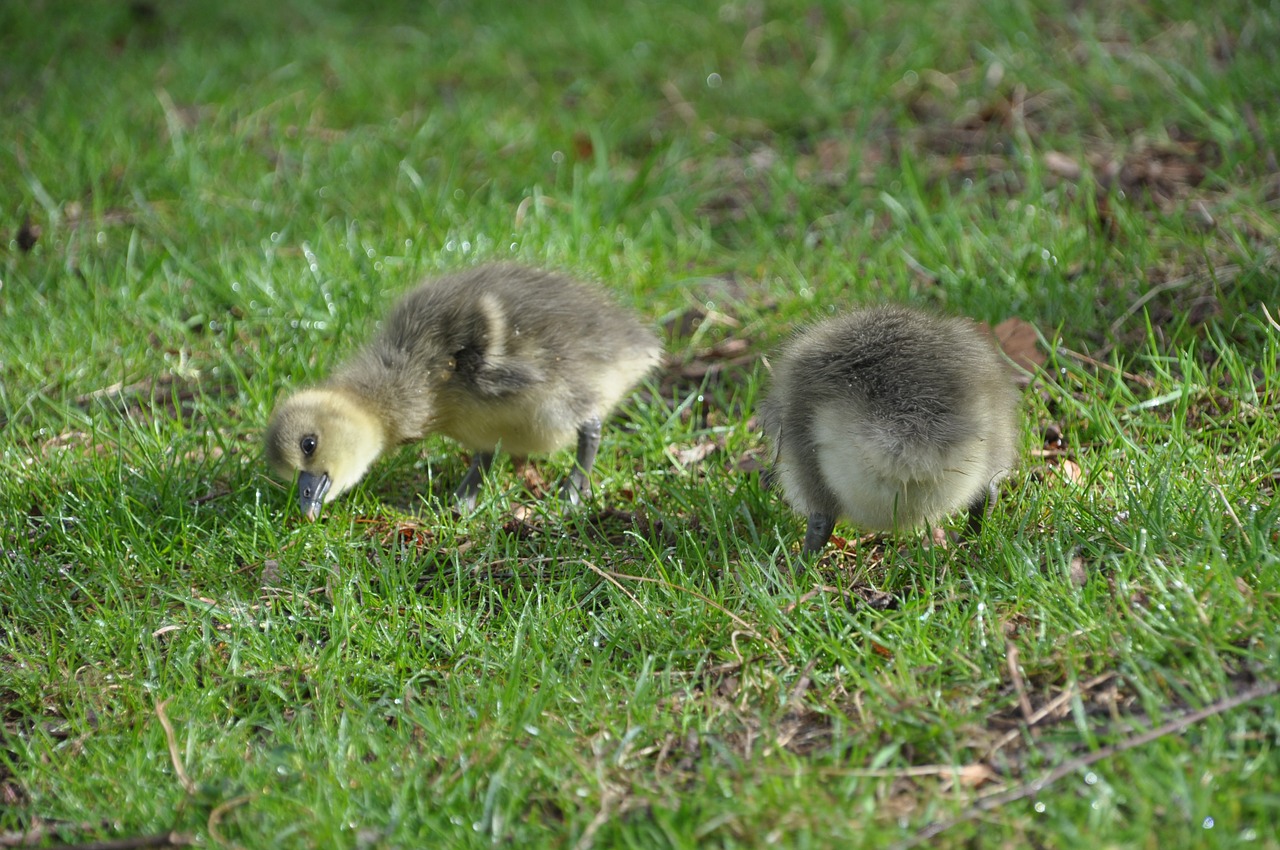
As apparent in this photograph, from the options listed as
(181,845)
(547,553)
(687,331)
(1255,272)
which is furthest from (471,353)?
(1255,272)

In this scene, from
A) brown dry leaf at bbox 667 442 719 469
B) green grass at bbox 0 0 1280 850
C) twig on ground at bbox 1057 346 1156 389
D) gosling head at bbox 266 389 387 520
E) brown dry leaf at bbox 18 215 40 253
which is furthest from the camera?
brown dry leaf at bbox 18 215 40 253

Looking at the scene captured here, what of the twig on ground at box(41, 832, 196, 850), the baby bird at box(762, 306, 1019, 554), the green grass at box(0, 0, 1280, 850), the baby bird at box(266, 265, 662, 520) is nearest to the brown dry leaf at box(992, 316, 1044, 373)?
the green grass at box(0, 0, 1280, 850)

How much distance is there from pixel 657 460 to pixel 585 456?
0.26 metres

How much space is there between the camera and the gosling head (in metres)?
4.02

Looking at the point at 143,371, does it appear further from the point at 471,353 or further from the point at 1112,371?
the point at 1112,371

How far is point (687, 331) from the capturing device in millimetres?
5285

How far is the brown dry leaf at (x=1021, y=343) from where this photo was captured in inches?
176

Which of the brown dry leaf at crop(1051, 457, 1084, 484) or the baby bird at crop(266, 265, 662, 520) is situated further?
the baby bird at crop(266, 265, 662, 520)

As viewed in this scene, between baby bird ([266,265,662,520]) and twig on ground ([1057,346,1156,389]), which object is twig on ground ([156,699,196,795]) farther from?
twig on ground ([1057,346,1156,389])

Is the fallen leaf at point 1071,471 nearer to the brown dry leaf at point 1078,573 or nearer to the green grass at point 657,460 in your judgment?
the green grass at point 657,460

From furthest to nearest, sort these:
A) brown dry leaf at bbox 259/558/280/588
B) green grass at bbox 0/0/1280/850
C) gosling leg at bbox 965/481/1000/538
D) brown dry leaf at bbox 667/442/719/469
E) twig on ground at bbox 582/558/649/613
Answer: brown dry leaf at bbox 667/442/719/469 < brown dry leaf at bbox 259/558/280/588 < gosling leg at bbox 965/481/1000/538 < twig on ground at bbox 582/558/649/613 < green grass at bbox 0/0/1280/850

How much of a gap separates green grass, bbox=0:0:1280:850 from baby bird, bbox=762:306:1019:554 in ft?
0.64

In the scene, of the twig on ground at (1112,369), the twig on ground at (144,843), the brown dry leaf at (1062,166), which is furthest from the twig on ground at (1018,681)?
the brown dry leaf at (1062,166)

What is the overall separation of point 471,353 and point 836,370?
1411 mm
